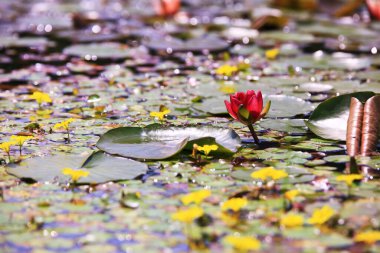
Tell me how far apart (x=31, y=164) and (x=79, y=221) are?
0.48 metres

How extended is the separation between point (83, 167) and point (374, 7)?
383cm

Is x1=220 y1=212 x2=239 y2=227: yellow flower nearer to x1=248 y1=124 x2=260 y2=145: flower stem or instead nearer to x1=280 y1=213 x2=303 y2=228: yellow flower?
x1=280 y1=213 x2=303 y2=228: yellow flower

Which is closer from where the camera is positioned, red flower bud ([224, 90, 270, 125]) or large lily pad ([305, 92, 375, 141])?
red flower bud ([224, 90, 270, 125])

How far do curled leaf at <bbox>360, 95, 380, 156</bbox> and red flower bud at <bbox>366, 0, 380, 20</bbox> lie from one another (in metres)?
3.12

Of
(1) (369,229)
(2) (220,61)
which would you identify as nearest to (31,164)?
(1) (369,229)

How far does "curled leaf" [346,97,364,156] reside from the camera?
2.41 metres

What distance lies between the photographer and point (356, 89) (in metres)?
→ 3.36

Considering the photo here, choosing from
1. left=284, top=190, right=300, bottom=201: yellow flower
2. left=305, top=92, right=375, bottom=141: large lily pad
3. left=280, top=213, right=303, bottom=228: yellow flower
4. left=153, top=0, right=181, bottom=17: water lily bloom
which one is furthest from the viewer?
left=153, top=0, right=181, bottom=17: water lily bloom

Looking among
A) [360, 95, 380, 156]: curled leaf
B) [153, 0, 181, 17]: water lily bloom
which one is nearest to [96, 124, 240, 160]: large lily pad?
[360, 95, 380, 156]: curled leaf

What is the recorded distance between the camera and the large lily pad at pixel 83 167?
2191mm

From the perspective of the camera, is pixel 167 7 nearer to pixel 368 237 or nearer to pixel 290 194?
pixel 290 194

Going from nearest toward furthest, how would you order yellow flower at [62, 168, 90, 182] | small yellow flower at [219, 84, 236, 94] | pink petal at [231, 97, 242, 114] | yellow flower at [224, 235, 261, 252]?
yellow flower at [224, 235, 261, 252] → yellow flower at [62, 168, 90, 182] → pink petal at [231, 97, 242, 114] → small yellow flower at [219, 84, 236, 94]

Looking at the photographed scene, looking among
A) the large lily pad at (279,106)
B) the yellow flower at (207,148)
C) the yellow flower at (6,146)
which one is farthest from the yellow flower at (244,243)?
the large lily pad at (279,106)

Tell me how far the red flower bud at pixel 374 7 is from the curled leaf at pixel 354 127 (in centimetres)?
311
